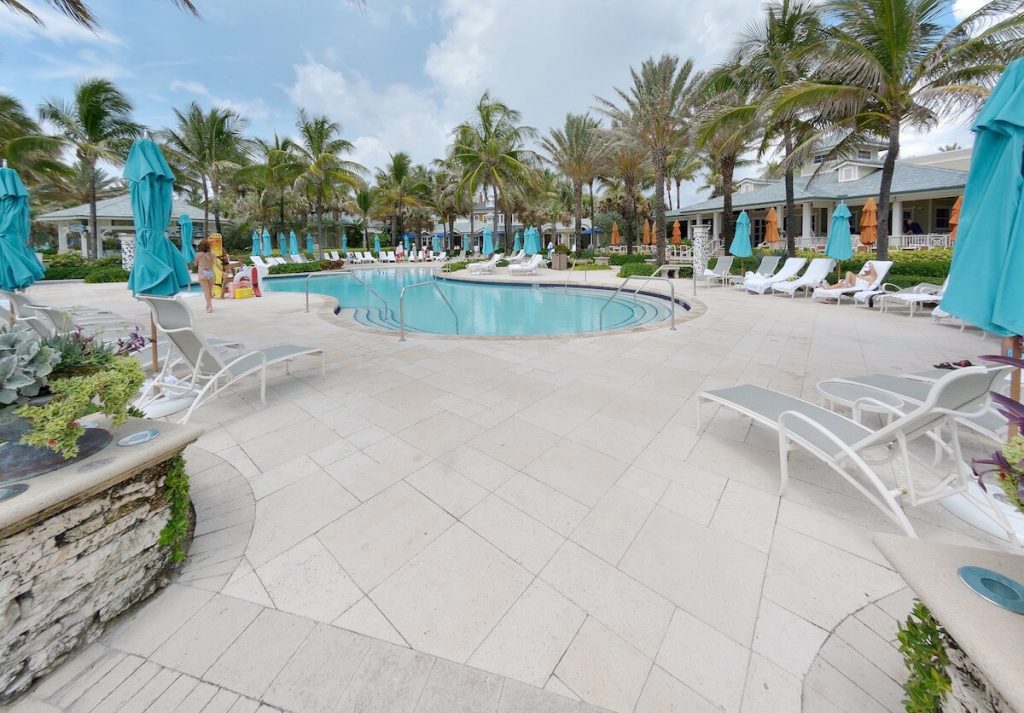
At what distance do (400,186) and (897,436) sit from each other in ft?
120

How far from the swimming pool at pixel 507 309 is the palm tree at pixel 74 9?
18.0ft

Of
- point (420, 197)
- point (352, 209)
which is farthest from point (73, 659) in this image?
point (352, 209)

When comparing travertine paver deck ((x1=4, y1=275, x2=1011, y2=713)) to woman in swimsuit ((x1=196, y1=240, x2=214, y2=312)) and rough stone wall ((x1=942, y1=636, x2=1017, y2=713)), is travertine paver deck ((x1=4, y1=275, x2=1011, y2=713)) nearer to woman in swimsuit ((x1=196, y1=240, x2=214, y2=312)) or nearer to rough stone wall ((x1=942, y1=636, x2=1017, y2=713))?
rough stone wall ((x1=942, y1=636, x2=1017, y2=713))

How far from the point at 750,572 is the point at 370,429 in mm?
2969

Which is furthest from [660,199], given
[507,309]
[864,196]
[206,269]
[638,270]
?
[206,269]

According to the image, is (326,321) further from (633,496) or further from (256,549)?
(633,496)

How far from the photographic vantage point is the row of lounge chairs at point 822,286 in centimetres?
947

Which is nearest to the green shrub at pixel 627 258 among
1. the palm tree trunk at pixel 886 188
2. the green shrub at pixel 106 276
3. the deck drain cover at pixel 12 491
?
the palm tree trunk at pixel 886 188

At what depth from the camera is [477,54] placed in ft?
58.9

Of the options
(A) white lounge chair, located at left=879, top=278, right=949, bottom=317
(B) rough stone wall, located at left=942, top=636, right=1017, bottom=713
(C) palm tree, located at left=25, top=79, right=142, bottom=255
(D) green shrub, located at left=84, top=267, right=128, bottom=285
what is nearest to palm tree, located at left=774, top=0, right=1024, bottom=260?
(A) white lounge chair, located at left=879, top=278, right=949, bottom=317

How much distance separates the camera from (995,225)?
234cm

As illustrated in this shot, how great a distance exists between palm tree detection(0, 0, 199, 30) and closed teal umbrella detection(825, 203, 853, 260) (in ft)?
46.5

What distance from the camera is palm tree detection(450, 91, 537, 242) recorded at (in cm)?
2414

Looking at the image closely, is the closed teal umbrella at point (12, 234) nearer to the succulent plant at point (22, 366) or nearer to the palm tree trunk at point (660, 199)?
the succulent plant at point (22, 366)
